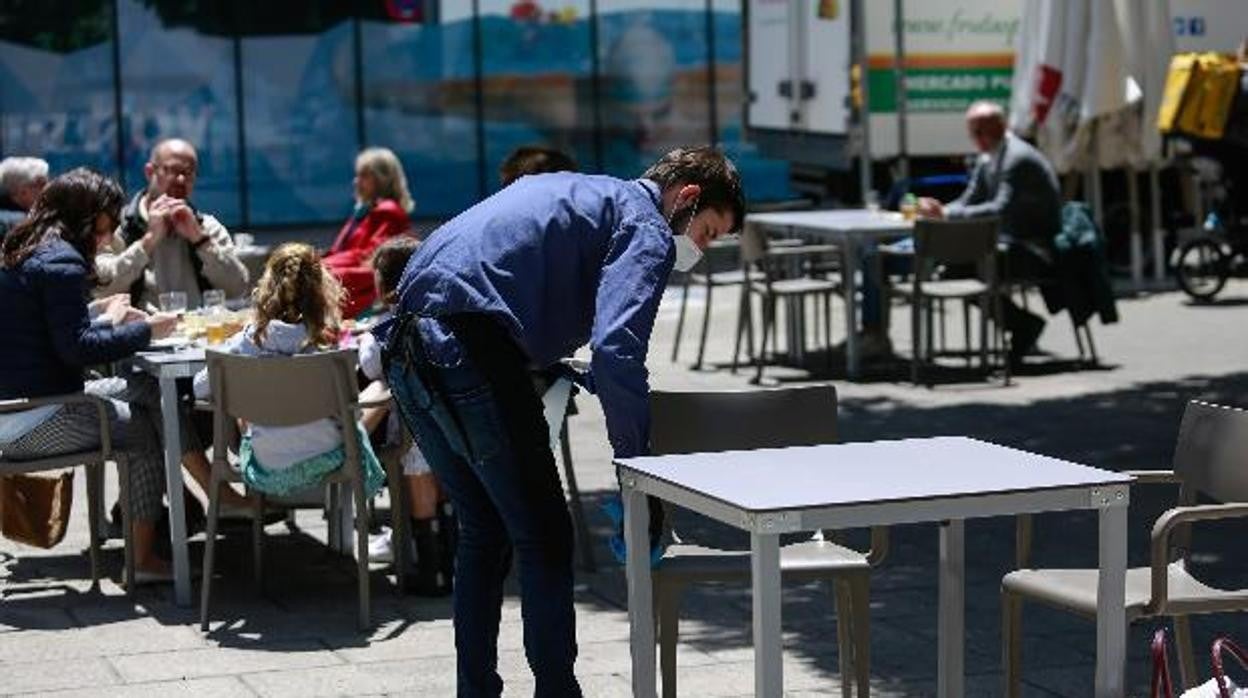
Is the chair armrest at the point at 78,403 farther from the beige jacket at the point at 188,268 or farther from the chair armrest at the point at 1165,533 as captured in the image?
the chair armrest at the point at 1165,533

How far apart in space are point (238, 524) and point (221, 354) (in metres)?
1.96

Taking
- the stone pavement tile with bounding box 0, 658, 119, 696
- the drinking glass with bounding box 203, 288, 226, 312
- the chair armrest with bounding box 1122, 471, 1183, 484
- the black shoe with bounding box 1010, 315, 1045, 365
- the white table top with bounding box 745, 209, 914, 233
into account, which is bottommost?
the stone pavement tile with bounding box 0, 658, 119, 696

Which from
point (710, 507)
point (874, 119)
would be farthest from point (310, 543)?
point (874, 119)

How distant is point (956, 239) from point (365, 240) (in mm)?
3845

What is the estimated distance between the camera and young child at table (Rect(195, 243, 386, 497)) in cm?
829

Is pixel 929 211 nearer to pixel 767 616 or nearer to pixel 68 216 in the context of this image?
pixel 68 216

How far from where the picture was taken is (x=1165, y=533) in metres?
5.59

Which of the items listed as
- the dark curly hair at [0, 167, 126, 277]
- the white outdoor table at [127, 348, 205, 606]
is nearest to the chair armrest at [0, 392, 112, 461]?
the white outdoor table at [127, 348, 205, 606]

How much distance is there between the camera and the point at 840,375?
579 inches

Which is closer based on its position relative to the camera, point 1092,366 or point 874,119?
point 1092,366

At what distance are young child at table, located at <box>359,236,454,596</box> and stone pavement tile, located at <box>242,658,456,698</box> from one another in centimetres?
99

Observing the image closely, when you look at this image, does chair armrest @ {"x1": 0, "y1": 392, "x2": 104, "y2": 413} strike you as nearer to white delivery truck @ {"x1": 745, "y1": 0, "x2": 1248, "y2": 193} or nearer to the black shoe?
the black shoe

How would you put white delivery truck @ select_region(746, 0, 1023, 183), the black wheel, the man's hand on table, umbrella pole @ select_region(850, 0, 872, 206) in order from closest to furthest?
the man's hand on table
the black wheel
umbrella pole @ select_region(850, 0, 872, 206)
white delivery truck @ select_region(746, 0, 1023, 183)

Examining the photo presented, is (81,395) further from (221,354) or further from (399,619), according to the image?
(399,619)
